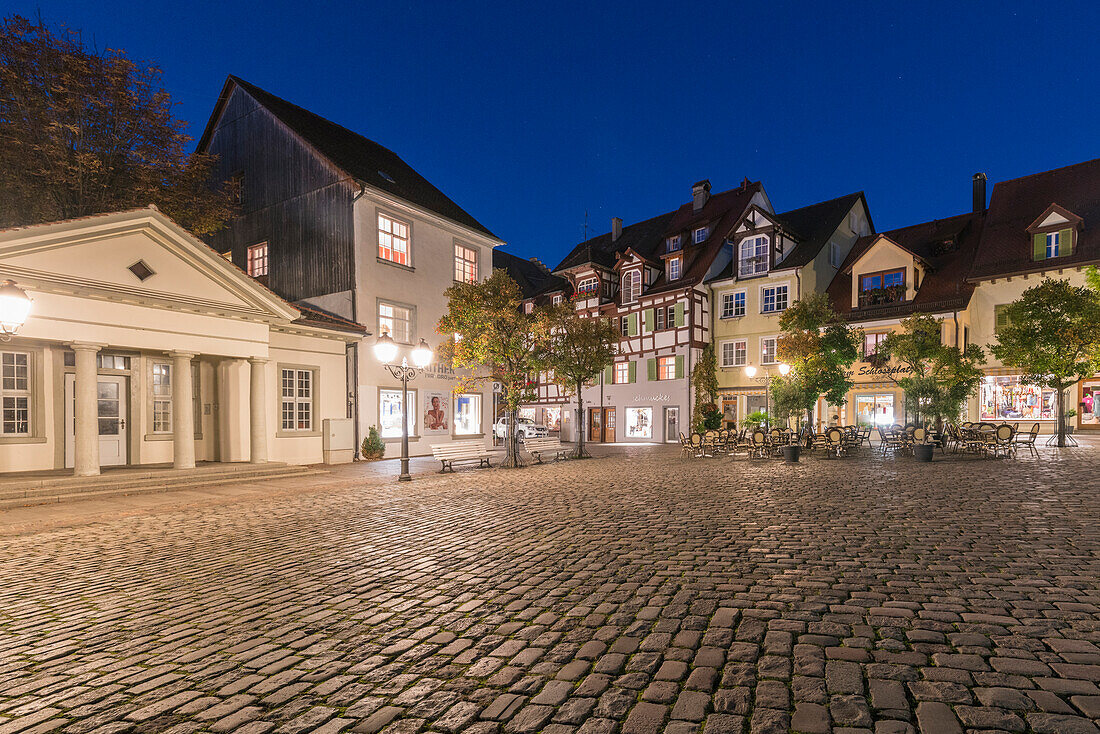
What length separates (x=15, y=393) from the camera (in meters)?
14.2

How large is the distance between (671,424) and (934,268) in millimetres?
16002

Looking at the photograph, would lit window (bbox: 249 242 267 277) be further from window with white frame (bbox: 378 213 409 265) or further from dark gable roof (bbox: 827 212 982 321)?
dark gable roof (bbox: 827 212 982 321)

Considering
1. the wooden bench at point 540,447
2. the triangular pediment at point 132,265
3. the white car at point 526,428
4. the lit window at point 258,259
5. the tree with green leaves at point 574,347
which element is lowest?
the white car at point 526,428

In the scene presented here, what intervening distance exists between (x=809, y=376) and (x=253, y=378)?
20171mm

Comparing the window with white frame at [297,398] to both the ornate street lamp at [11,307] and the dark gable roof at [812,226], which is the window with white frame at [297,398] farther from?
the dark gable roof at [812,226]

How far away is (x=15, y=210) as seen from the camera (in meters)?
21.0

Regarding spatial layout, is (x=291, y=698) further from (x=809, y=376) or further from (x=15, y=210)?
(x=15, y=210)

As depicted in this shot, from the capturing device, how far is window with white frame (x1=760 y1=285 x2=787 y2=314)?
107ft

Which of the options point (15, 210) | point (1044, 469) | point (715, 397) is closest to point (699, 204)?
point (715, 397)

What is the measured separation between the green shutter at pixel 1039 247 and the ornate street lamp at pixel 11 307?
3617 cm

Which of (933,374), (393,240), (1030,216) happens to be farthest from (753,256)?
(393,240)

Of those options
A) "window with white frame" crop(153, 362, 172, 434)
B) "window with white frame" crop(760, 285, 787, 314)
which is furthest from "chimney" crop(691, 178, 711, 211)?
"window with white frame" crop(153, 362, 172, 434)

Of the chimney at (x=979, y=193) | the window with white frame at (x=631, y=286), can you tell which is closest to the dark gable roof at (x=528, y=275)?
the window with white frame at (x=631, y=286)

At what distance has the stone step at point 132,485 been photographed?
1172 centimetres
